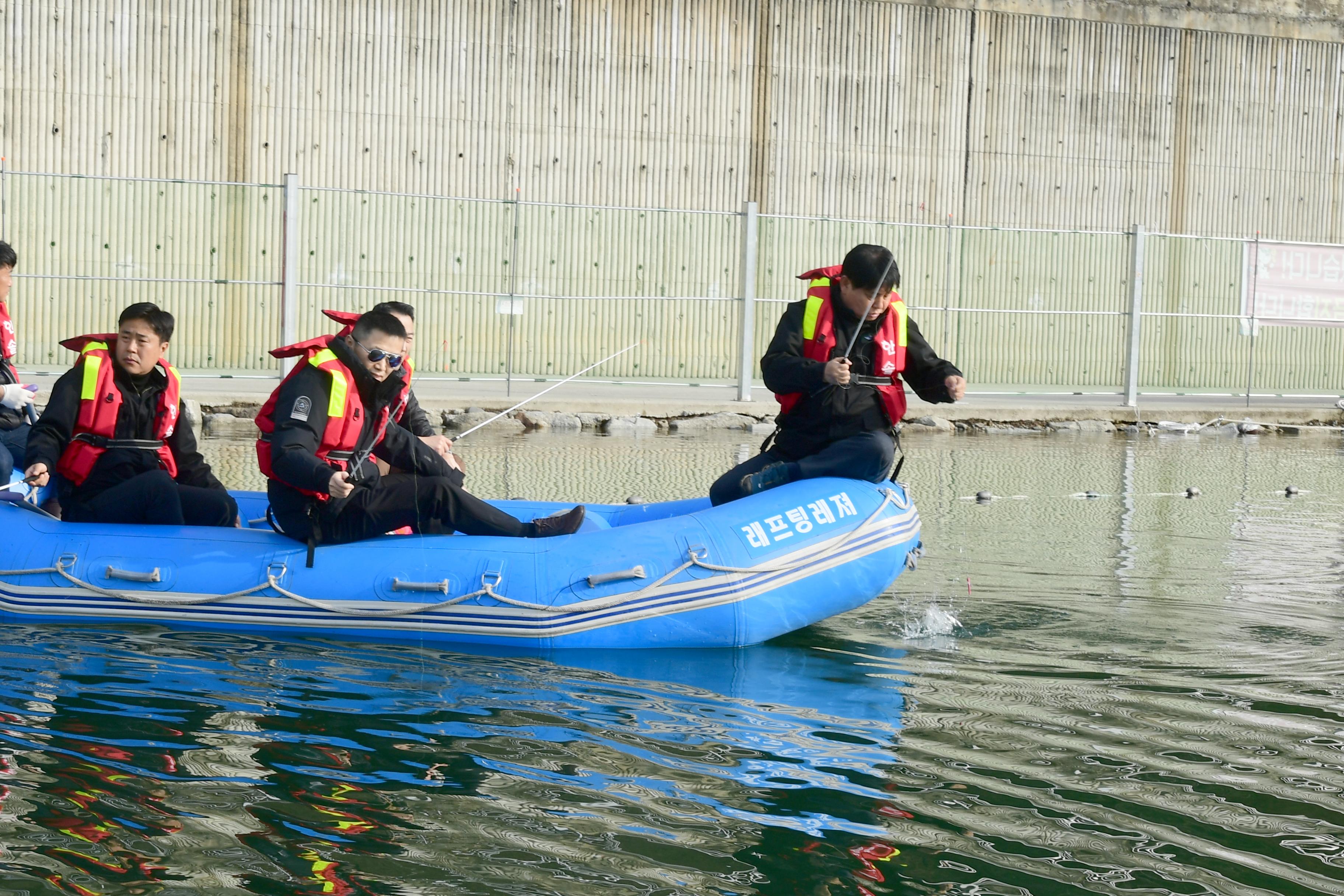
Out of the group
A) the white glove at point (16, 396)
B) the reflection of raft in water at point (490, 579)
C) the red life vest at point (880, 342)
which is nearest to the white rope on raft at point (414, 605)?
the reflection of raft in water at point (490, 579)

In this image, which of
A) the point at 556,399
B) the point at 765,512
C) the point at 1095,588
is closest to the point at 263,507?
the point at 765,512

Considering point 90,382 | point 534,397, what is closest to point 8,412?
→ point 90,382

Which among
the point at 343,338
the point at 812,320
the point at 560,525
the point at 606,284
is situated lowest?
the point at 560,525

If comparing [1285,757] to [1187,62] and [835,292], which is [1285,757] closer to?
[835,292]

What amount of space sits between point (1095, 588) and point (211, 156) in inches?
433

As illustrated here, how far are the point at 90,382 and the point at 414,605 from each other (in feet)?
4.84

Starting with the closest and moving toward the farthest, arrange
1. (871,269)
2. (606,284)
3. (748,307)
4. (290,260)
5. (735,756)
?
(735,756) → (871,269) → (290,260) → (748,307) → (606,284)

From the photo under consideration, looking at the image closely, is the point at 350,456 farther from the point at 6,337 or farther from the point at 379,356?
the point at 6,337

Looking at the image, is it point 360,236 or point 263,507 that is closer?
point 263,507

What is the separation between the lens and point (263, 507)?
6.61 meters

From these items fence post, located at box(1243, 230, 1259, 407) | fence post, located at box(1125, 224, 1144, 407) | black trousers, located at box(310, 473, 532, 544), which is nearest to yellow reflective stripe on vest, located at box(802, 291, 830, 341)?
black trousers, located at box(310, 473, 532, 544)

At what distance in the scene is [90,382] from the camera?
5.84 meters

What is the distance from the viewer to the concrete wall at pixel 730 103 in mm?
15016

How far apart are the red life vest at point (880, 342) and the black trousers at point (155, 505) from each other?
6.83ft
